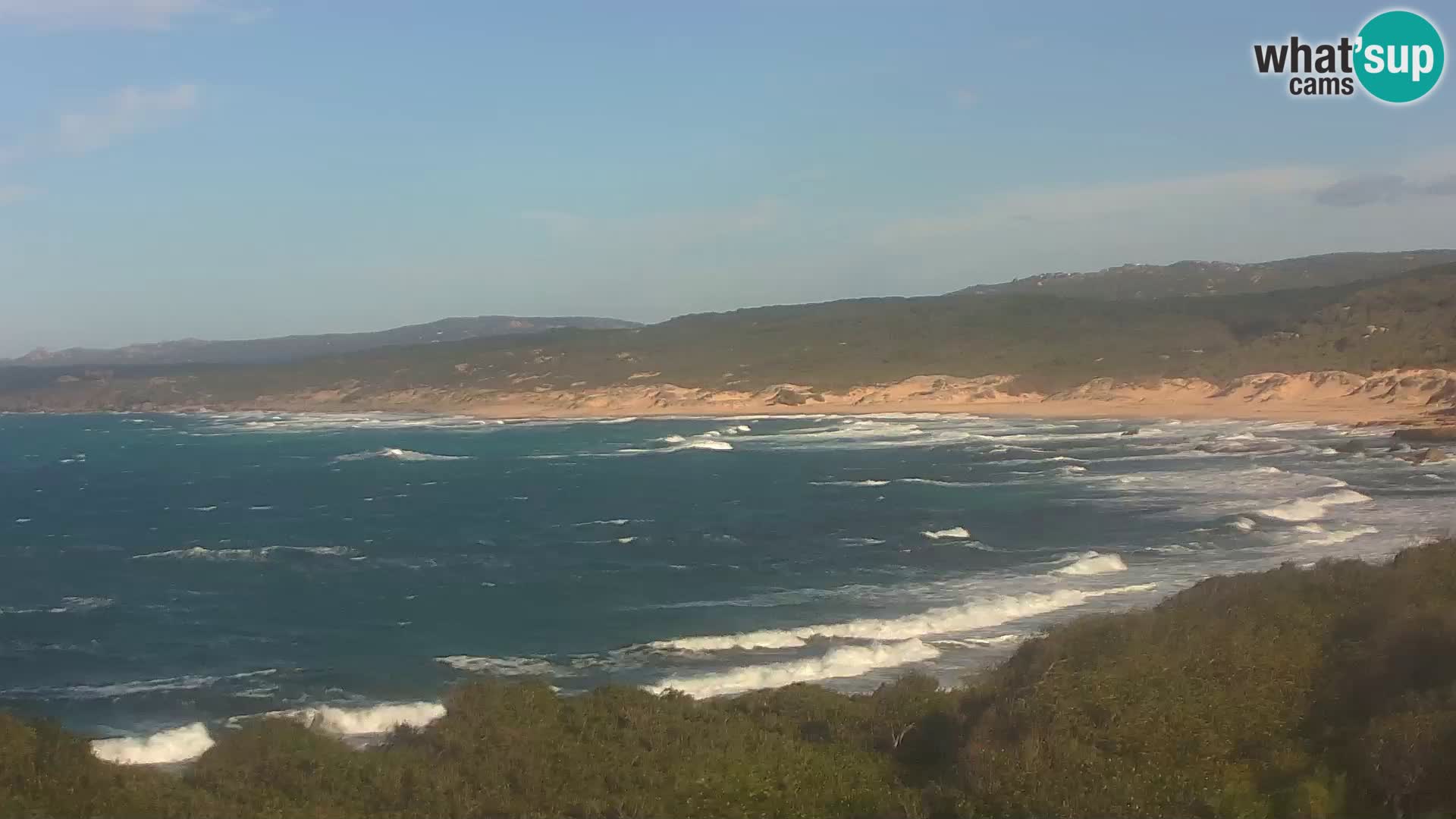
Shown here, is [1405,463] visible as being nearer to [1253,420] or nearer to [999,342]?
[1253,420]

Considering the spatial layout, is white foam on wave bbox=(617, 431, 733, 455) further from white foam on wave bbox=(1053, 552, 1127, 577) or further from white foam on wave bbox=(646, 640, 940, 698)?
white foam on wave bbox=(646, 640, 940, 698)

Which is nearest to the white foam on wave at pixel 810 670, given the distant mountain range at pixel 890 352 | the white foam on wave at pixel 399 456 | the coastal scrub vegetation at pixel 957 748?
the coastal scrub vegetation at pixel 957 748

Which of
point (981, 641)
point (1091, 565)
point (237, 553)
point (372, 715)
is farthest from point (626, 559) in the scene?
point (372, 715)

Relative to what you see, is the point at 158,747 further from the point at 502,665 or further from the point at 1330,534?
the point at 1330,534

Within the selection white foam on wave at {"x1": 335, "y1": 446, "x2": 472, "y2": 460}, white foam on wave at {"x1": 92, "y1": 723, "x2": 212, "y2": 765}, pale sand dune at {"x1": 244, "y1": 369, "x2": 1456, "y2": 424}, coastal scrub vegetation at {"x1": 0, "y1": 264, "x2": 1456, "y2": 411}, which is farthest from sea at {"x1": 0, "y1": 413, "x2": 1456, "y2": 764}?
coastal scrub vegetation at {"x1": 0, "y1": 264, "x2": 1456, "y2": 411}

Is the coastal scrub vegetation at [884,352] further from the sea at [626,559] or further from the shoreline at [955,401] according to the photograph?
the sea at [626,559]

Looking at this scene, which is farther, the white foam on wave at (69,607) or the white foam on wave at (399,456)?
the white foam on wave at (399,456)
